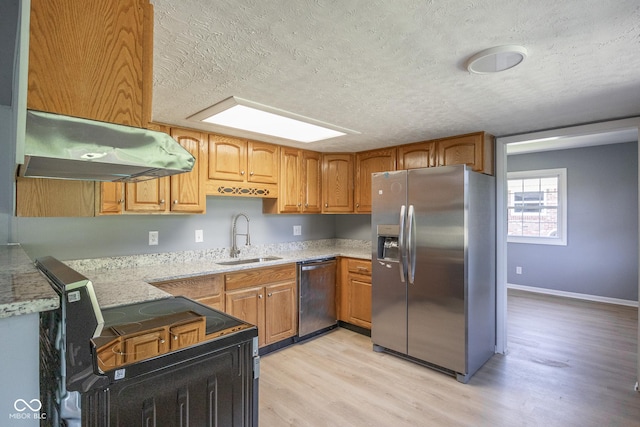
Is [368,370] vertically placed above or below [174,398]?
below

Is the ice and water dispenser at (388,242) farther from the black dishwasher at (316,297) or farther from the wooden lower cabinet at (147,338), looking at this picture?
the wooden lower cabinet at (147,338)

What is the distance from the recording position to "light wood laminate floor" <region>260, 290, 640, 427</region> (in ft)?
7.19

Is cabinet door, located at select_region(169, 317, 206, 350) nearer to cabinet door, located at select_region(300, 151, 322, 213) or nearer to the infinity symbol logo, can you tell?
the infinity symbol logo

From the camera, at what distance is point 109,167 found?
1198 mm

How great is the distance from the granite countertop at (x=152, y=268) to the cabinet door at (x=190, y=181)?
0.50m

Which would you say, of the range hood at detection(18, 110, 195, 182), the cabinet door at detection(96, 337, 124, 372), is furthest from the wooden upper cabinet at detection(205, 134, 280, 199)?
the cabinet door at detection(96, 337, 124, 372)

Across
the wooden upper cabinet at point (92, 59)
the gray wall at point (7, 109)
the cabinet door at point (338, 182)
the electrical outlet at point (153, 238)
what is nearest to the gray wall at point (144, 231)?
the electrical outlet at point (153, 238)

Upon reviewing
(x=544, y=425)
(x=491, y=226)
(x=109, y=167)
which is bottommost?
(x=544, y=425)

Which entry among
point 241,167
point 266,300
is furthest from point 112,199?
point 266,300

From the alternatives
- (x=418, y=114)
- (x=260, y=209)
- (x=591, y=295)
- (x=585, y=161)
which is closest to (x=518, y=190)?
(x=585, y=161)

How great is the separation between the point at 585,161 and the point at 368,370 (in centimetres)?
457

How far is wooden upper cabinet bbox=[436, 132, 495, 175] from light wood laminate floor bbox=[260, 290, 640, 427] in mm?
1800

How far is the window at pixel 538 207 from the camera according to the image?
5.10 m

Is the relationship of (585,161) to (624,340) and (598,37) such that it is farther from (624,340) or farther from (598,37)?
(598,37)
